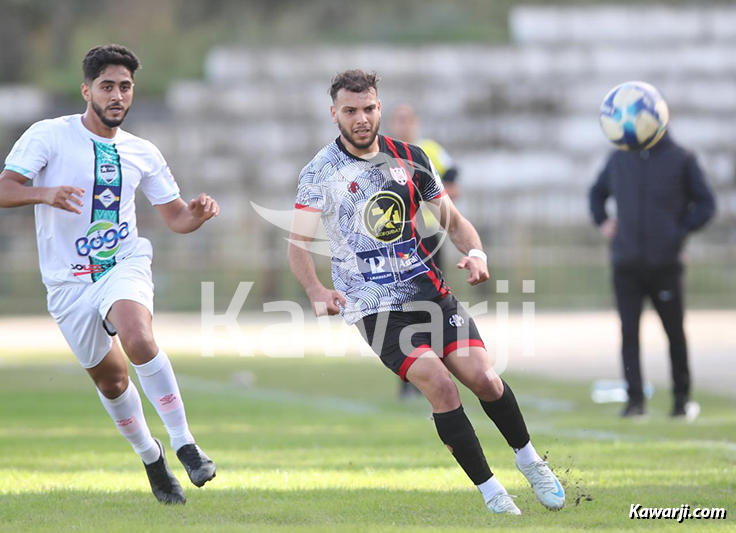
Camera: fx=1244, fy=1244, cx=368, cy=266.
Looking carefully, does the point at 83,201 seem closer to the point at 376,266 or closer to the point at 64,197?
the point at 64,197

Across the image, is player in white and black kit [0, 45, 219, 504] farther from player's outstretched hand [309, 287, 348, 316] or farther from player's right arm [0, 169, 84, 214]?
player's outstretched hand [309, 287, 348, 316]

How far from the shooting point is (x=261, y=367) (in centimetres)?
1702

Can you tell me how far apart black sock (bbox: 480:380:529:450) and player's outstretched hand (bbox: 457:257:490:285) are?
60 cm

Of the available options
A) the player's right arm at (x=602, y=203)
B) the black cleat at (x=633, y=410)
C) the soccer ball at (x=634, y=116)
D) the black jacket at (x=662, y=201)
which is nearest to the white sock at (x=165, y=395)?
the soccer ball at (x=634, y=116)

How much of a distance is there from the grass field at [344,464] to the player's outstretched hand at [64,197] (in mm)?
1581

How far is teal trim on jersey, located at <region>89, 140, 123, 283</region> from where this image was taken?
6891 mm

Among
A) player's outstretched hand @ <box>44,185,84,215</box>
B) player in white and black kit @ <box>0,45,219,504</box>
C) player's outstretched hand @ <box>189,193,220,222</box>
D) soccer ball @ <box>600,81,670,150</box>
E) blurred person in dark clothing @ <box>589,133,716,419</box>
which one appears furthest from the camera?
blurred person in dark clothing @ <box>589,133,716,419</box>

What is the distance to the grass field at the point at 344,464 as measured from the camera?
618 cm

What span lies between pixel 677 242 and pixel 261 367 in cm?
742

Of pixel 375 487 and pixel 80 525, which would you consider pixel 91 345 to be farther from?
pixel 375 487

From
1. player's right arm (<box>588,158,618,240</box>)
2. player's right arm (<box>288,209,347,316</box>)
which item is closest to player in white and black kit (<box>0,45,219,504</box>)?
player's right arm (<box>288,209,347,316</box>)

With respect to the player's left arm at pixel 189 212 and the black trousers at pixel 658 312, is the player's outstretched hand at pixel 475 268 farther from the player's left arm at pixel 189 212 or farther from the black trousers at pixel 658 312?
Result: the black trousers at pixel 658 312

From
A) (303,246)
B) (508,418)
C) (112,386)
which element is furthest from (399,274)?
(112,386)

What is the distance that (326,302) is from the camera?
610 centimetres
